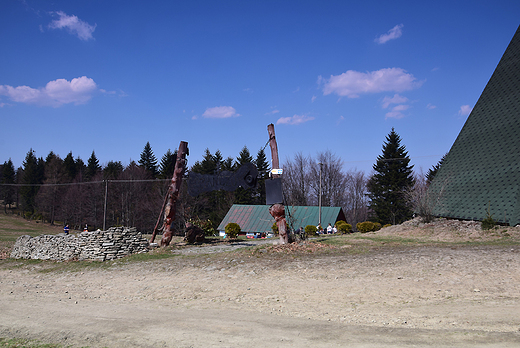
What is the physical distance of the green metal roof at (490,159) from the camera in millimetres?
17859

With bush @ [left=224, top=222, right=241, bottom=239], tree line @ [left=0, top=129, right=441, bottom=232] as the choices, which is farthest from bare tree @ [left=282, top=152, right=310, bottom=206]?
bush @ [left=224, top=222, right=241, bottom=239]

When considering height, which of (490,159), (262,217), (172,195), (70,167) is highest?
(70,167)

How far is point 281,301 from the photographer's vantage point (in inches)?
315

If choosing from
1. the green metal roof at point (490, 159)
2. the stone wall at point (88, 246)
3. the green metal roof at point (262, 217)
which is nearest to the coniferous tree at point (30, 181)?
the green metal roof at point (262, 217)

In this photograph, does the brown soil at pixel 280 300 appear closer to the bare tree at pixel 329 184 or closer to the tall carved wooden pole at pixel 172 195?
the tall carved wooden pole at pixel 172 195

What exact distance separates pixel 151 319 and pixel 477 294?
680 cm

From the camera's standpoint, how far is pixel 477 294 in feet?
25.3

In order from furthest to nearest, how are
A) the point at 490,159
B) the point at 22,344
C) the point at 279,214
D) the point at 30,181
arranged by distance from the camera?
the point at 30,181
the point at 490,159
the point at 279,214
the point at 22,344

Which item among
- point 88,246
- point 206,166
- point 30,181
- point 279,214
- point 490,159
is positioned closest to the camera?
point 279,214

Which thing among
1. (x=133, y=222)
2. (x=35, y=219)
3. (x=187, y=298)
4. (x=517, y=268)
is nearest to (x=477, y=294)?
(x=517, y=268)

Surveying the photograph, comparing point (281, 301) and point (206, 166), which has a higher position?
point (206, 166)

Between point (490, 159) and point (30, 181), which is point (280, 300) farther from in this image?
point (30, 181)

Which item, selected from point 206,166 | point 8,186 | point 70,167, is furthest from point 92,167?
point 206,166

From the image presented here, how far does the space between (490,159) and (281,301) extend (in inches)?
719
